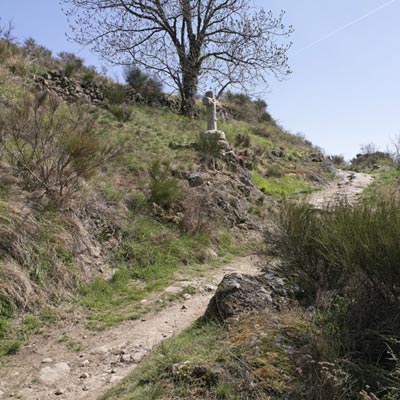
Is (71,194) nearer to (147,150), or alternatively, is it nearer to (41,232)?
(41,232)

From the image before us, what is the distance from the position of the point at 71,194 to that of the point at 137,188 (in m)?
2.06

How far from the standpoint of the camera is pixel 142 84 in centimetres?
1611

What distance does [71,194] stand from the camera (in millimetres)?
5727

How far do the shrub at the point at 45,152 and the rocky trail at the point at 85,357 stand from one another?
2.28 meters

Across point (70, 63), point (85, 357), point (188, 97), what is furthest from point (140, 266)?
point (188, 97)

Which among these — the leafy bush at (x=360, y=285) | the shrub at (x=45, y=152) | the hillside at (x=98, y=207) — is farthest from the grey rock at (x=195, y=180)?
the leafy bush at (x=360, y=285)

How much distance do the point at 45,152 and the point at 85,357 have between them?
355 centimetres

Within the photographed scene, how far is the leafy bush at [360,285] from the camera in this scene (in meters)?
2.76

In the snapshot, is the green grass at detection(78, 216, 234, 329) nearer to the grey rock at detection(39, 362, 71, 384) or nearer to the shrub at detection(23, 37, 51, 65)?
the grey rock at detection(39, 362, 71, 384)

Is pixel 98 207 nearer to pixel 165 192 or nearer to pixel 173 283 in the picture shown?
pixel 165 192

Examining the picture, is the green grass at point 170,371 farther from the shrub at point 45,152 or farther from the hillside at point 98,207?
the shrub at point 45,152

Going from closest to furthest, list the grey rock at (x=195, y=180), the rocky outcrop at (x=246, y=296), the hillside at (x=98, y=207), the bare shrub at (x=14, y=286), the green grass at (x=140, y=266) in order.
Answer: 1. the rocky outcrop at (x=246, y=296)
2. the bare shrub at (x=14, y=286)
3. the hillside at (x=98, y=207)
4. the green grass at (x=140, y=266)
5. the grey rock at (x=195, y=180)

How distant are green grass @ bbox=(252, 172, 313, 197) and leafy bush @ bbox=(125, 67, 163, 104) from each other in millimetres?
6513

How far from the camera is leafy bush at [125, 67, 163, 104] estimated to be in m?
15.9
